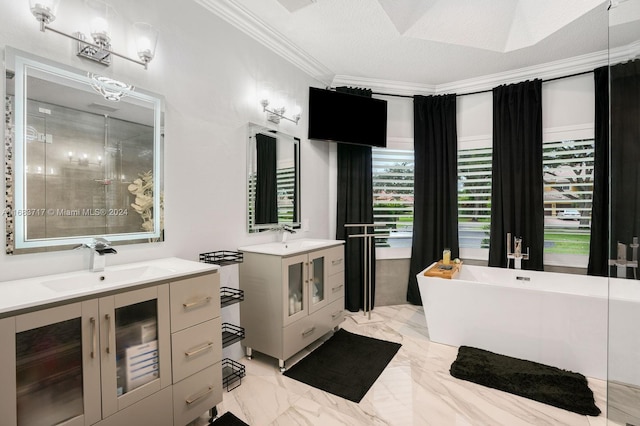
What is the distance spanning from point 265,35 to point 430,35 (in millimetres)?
1544

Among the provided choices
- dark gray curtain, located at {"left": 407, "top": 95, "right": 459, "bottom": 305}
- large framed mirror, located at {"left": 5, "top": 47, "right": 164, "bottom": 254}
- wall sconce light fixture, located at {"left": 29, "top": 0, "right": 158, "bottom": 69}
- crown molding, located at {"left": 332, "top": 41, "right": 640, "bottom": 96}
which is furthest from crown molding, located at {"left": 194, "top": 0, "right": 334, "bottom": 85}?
dark gray curtain, located at {"left": 407, "top": 95, "right": 459, "bottom": 305}

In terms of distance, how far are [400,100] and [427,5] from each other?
4.54ft

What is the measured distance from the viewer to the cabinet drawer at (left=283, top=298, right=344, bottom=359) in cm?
238

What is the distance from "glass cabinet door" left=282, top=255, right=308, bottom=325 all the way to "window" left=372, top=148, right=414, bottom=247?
1.70 m

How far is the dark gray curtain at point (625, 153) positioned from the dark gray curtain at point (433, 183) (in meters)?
1.98

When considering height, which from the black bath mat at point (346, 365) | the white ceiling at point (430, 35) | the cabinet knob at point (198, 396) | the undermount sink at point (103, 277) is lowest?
the black bath mat at point (346, 365)

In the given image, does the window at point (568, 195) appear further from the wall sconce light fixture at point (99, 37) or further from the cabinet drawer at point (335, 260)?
the wall sconce light fixture at point (99, 37)

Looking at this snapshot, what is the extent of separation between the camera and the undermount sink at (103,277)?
1448mm

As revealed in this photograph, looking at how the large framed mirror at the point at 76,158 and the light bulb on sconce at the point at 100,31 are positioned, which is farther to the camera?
the light bulb on sconce at the point at 100,31

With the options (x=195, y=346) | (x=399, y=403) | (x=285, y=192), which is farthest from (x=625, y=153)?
(x=195, y=346)

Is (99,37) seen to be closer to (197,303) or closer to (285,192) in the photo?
(197,303)

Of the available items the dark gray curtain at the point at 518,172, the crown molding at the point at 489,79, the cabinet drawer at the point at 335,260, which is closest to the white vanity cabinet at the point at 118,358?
the cabinet drawer at the point at 335,260

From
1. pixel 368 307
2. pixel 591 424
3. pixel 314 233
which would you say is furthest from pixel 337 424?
pixel 314 233

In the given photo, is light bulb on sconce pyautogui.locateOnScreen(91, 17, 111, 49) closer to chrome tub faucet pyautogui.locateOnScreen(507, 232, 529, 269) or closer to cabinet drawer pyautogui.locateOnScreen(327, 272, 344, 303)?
cabinet drawer pyautogui.locateOnScreen(327, 272, 344, 303)
